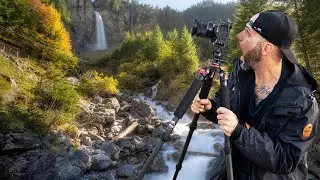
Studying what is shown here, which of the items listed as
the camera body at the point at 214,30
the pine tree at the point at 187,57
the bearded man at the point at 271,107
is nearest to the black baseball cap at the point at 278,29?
the bearded man at the point at 271,107

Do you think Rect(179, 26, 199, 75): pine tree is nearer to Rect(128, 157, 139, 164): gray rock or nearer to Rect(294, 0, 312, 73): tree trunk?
Rect(294, 0, 312, 73): tree trunk

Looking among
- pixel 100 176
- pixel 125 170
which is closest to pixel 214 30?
pixel 100 176

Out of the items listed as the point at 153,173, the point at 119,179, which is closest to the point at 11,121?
the point at 119,179

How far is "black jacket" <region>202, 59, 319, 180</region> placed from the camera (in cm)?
221

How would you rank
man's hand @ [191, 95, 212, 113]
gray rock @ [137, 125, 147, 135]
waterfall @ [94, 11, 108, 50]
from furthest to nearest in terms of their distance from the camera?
waterfall @ [94, 11, 108, 50]
gray rock @ [137, 125, 147, 135]
man's hand @ [191, 95, 212, 113]

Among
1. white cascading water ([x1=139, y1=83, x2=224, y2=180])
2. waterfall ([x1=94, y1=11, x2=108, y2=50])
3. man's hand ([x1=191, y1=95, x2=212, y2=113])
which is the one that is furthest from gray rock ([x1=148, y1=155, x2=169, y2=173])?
waterfall ([x1=94, y1=11, x2=108, y2=50])

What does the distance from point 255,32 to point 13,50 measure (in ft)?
82.1

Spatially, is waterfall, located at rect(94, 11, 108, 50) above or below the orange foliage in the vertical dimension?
below

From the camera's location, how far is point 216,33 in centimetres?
262

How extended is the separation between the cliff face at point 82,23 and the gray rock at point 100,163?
197 ft

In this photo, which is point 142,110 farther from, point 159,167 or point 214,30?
point 214,30

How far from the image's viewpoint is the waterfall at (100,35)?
7575cm

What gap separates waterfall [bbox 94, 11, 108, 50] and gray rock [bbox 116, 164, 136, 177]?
66409 mm

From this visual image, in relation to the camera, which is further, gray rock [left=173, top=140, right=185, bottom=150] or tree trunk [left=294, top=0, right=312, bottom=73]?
tree trunk [left=294, top=0, right=312, bottom=73]
